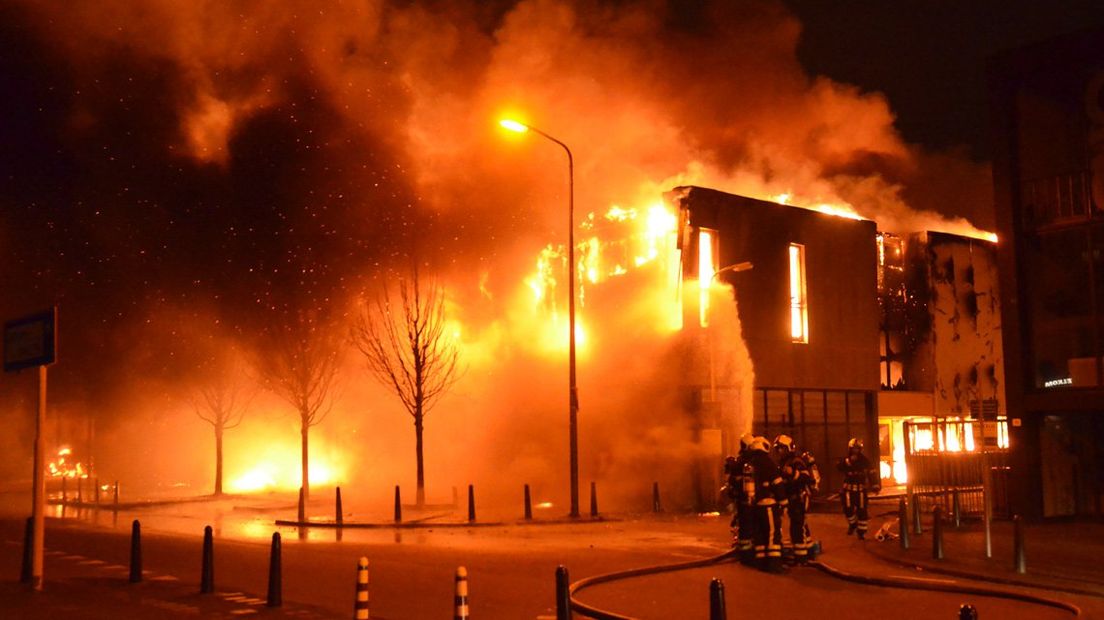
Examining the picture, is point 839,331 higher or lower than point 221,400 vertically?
higher

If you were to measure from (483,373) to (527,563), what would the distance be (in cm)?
1985

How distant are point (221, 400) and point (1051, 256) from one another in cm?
2640

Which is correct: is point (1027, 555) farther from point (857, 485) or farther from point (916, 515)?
point (857, 485)

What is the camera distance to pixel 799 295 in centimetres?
3080

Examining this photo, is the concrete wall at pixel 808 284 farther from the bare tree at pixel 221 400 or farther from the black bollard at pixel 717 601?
the black bollard at pixel 717 601

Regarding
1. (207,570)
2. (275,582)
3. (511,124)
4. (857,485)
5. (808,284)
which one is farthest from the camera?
(808,284)

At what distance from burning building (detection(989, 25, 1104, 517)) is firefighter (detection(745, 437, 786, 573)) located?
958cm

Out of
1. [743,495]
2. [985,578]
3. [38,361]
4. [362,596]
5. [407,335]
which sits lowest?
[985,578]

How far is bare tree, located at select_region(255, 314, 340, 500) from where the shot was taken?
3106 centimetres

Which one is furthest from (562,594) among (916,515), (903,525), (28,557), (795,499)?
(916,515)

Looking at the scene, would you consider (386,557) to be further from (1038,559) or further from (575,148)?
(575,148)

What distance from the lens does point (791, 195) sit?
34719 mm

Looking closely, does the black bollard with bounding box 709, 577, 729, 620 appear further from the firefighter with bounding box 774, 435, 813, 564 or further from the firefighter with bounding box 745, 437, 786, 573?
the firefighter with bounding box 774, 435, 813, 564

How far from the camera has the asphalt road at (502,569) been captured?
10500 millimetres
